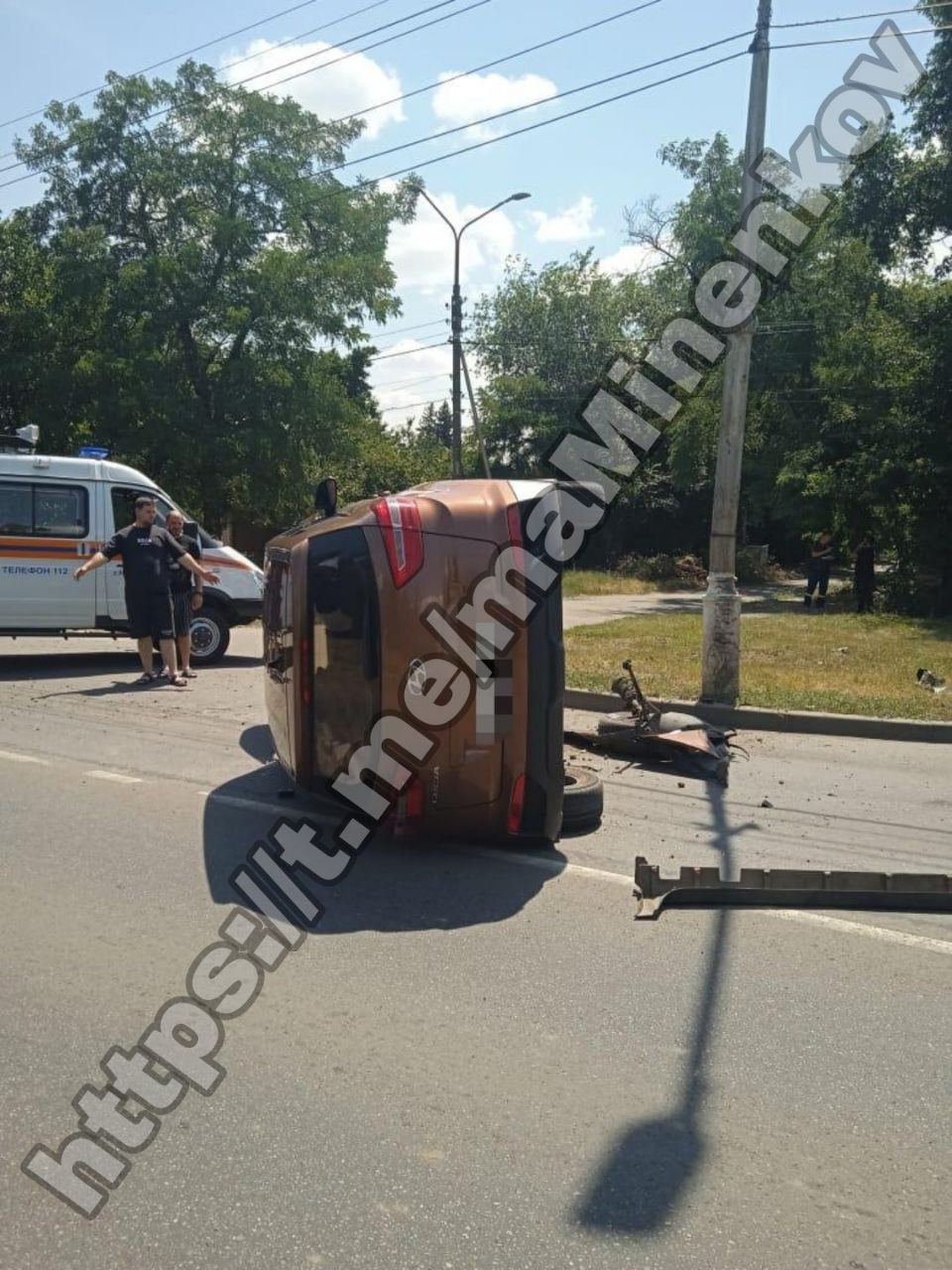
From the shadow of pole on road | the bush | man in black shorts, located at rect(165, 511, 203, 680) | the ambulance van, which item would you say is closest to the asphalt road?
the shadow of pole on road

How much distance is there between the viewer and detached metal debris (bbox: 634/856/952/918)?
4.80m

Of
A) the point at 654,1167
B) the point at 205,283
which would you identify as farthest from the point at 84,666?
the point at 205,283

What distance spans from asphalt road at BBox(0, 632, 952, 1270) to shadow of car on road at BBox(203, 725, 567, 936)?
0.07ft

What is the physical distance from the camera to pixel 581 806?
19.7 feet

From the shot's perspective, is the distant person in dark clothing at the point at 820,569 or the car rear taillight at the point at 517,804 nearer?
the car rear taillight at the point at 517,804

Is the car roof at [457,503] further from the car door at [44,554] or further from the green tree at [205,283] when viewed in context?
the green tree at [205,283]

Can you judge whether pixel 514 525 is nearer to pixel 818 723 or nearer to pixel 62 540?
pixel 818 723

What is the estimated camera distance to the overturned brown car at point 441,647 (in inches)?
201

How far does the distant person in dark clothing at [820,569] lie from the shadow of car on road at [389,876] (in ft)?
57.9

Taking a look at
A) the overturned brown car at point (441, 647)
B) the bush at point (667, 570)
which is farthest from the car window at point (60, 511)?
the bush at point (667, 570)

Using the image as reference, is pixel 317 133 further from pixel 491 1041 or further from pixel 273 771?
pixel 491 1041

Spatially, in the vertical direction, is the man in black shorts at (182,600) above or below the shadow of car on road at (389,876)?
above

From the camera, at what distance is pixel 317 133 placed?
2662cm

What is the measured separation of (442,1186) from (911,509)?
20168 millimetres
